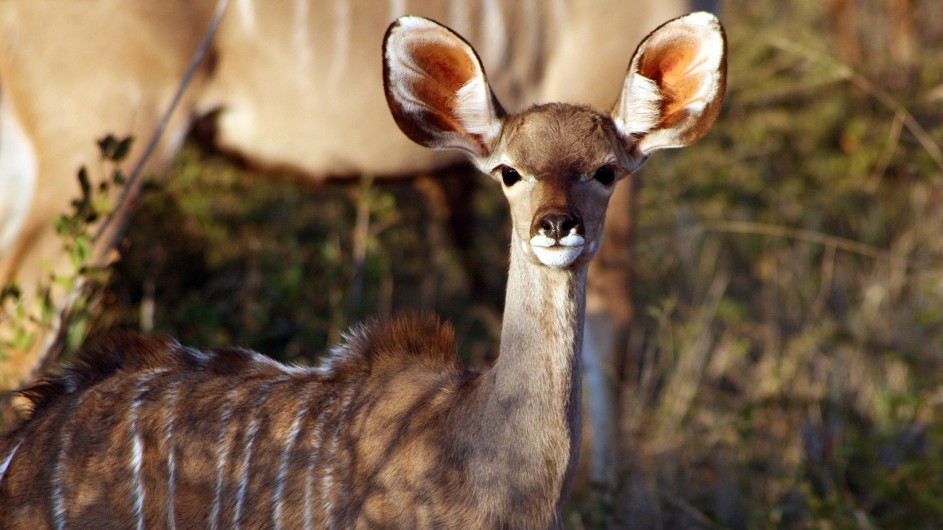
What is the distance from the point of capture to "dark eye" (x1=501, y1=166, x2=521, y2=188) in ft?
8.23

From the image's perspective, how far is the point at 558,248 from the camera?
91.0 inches

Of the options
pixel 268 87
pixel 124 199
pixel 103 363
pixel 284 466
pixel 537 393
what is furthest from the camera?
pixel 268 87

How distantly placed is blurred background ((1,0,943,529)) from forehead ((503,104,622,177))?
1.25m

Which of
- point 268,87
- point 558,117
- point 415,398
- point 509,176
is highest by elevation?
point 268,87

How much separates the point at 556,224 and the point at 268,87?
1776 millimetres

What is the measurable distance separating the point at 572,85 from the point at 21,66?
1.67 m

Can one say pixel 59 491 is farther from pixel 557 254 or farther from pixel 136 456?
pixel 557 254

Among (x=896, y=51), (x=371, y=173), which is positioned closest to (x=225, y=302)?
(x=371, y=173)

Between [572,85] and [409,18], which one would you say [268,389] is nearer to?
[409,18]

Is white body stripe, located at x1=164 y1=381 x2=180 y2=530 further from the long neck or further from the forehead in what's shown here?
the forehead

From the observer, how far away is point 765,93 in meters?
5.88

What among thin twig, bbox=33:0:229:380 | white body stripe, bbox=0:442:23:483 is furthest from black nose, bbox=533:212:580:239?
thin twig, bbox=33:0:229:380

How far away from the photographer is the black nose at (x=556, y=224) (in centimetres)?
229

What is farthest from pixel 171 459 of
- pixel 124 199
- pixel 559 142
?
pixel 124 199
